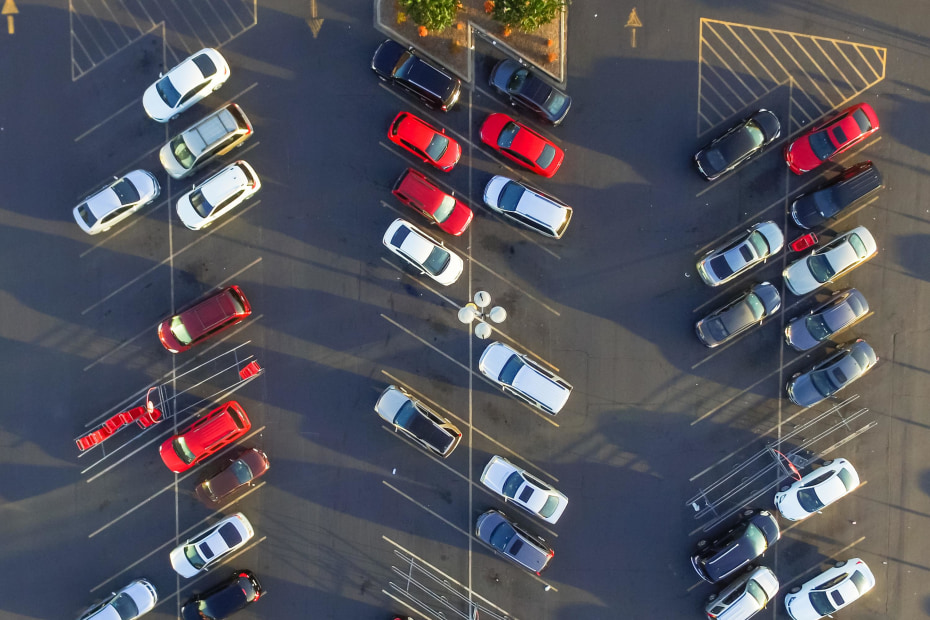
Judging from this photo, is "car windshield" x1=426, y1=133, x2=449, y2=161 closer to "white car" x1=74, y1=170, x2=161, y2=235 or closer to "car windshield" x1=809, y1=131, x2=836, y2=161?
"white car" x1=74, y1=170, x2=161, y2=235

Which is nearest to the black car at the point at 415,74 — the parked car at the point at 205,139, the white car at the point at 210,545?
the parked car at the point at 205,139

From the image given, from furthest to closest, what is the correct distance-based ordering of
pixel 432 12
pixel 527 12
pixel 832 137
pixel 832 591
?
1. pixel 832 591
2. pixel 832 137
3. pixel 432 12
4. pixel 527 12

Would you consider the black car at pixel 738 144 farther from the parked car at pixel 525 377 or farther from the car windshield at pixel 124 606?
the car windshield at pixel 124 606

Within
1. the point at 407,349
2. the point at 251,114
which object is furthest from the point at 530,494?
the point at 251,114

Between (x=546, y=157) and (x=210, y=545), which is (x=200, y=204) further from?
(x=546, y=157)

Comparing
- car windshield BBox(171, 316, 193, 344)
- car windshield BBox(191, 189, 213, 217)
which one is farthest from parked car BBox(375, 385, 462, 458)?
car windshield BBox(191, 189, 213, 217)

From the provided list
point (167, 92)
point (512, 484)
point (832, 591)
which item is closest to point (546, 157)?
point (512, 484)

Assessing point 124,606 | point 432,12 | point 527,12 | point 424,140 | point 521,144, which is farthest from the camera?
point 124,606
